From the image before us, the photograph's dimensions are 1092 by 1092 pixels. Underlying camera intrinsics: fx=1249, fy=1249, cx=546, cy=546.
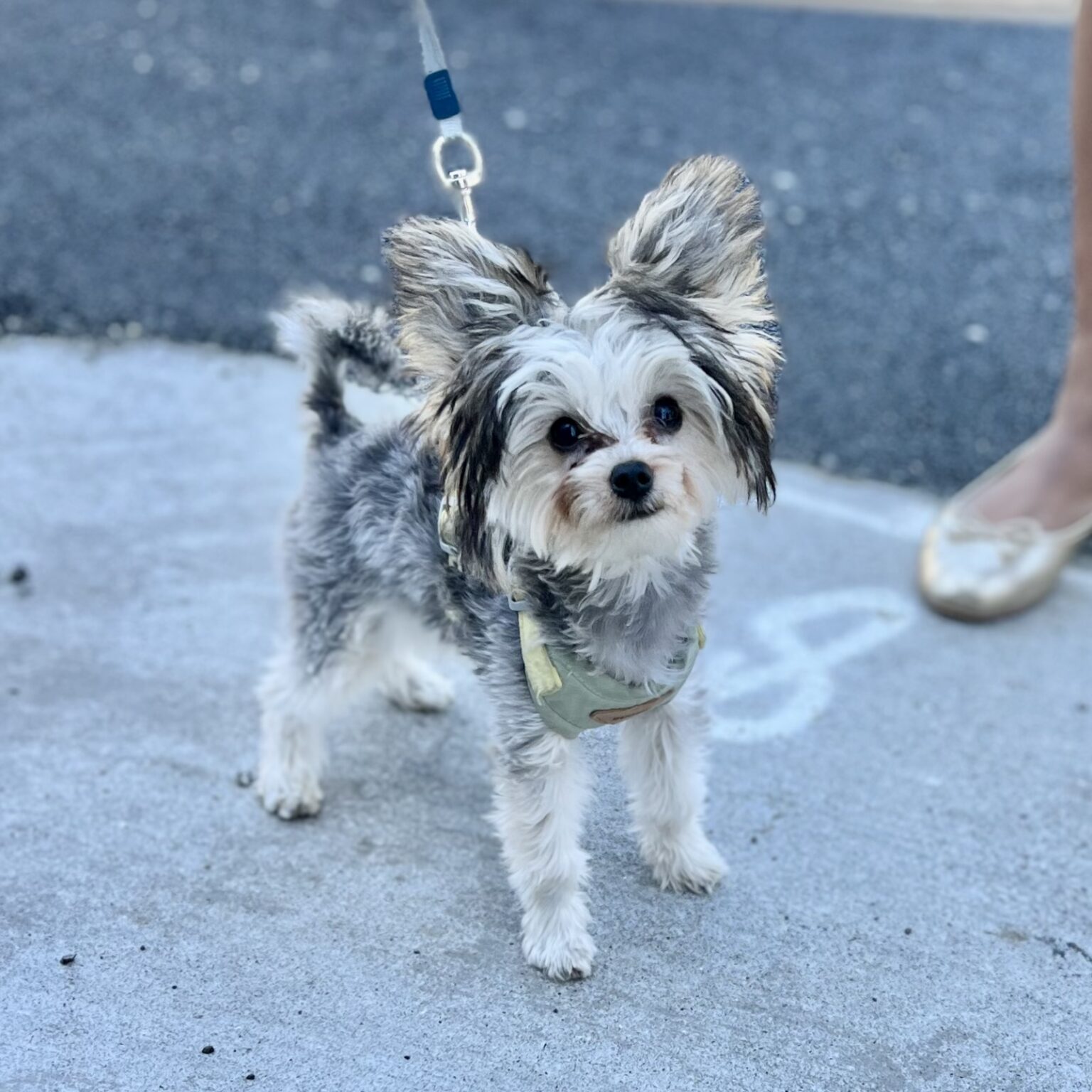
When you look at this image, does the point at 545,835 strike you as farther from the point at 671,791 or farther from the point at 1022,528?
the point at 1022,528

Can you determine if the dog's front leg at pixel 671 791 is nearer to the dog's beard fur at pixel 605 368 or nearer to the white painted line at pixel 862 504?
the dog's beard fur at pixel 605 368

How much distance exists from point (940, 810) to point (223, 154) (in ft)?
18.2

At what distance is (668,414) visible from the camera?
2529mm

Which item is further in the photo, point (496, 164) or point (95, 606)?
point (496, 164)

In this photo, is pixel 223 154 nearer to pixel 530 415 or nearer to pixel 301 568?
pixel 301 568

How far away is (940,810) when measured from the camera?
350 centimetres

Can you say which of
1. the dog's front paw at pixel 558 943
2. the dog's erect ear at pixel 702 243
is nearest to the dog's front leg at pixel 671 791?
the dog's front paw at pixel 558 943

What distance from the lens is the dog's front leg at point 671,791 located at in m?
3.07

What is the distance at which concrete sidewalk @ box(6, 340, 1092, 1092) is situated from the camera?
109 inches

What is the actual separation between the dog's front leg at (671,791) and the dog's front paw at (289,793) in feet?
2.96

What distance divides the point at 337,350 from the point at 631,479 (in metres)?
1.19

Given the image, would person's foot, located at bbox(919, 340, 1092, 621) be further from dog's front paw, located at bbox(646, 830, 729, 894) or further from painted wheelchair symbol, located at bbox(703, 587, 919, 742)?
dog's front paw, located at bbox(646, 830, 729, 894)

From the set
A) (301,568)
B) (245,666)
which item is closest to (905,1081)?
(301,568)

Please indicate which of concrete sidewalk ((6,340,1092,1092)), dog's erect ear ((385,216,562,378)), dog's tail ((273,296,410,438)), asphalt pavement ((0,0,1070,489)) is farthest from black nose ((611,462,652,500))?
asphalt pavement ((0,0,1070,489))
